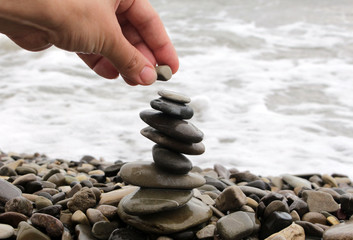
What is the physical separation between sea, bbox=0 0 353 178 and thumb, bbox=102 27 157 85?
7.40ft

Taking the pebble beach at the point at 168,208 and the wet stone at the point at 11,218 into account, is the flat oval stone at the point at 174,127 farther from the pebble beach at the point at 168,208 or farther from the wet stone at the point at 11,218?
the wet stone at the point at 11,218

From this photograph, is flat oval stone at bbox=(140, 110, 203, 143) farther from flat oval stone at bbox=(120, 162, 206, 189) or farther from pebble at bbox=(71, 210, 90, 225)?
pebble at bbox=(71, 210, 90, 225)

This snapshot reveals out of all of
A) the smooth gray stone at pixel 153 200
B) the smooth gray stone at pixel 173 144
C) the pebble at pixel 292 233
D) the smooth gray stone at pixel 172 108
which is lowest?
the pebble at pixel 292 233

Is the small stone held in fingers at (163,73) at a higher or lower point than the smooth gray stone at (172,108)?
higher

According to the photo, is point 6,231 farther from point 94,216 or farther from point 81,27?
point 81,27

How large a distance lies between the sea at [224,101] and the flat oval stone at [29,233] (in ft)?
7.54

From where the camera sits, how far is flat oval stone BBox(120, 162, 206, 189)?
A: 86.8 inches

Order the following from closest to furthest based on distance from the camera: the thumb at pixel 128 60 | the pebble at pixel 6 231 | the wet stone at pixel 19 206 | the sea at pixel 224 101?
the thumb at pixel 128 60
the pebble at pixel 6 231
the wet stone at pixel 19 206
the sea at pixel 224 101

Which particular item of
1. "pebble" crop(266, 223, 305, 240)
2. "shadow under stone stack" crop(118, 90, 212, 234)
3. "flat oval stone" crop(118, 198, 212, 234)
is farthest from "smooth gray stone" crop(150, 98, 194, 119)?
"pebble" crop(266, 223, 305, 240)

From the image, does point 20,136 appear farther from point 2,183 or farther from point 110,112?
point 2,183

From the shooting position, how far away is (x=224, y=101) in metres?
6.39

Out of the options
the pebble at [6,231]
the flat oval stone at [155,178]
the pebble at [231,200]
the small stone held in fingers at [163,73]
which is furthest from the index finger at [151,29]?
the pebble at [6,231]

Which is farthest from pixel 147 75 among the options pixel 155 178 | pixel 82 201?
pixel 82 201

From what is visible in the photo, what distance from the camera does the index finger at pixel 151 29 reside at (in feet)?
7.84
